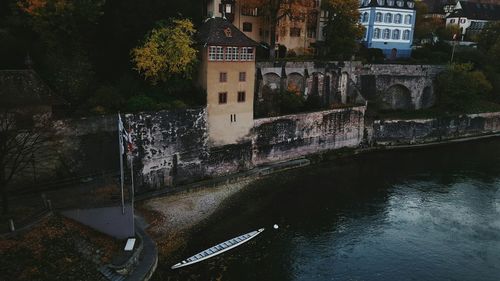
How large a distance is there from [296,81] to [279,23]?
8.69 m

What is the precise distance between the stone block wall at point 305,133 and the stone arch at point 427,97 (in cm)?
1507

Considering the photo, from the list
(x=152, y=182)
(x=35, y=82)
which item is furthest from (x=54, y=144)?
(x=152, y=182)

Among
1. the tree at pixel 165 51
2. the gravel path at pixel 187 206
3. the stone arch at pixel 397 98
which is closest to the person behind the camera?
the gravel path at pixel 187 206

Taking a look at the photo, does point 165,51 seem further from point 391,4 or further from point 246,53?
point 391,4

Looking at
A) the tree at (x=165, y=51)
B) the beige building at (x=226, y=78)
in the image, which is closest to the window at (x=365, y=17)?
the beige building at (x=226, y=78)

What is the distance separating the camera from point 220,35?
35188mm

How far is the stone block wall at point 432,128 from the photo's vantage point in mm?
50594

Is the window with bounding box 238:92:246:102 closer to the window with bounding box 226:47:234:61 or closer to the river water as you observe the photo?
the window with bounding box 226:47:234:61

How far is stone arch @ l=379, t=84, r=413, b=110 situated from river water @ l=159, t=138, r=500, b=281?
13941mm

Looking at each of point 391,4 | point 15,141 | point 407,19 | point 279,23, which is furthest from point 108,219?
point 407,19

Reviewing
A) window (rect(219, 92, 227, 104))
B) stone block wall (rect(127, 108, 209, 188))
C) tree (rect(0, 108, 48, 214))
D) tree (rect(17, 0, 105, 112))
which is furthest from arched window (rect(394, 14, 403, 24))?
tree (rect(0, 108, 48, 214))

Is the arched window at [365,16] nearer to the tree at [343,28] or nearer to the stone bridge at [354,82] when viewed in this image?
the tree at [343,28]

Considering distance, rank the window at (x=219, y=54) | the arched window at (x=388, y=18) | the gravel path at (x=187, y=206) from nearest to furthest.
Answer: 1. the gravel path at (x=187, y=206)
2. the window at (x=219, y=54)
3. the arched window at (x=388, y=18)

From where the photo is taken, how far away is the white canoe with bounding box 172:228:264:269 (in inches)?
960
